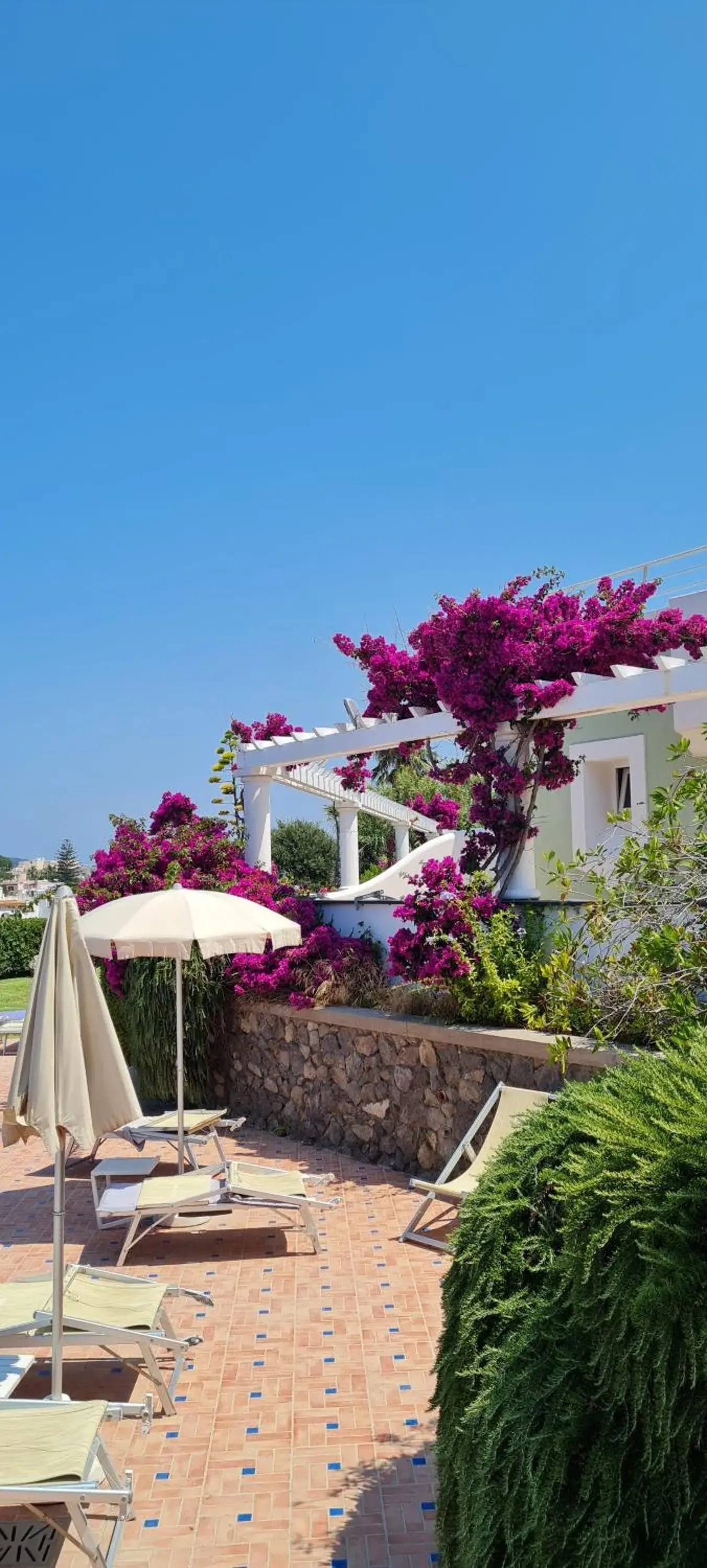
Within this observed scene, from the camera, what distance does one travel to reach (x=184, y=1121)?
885 centimetres

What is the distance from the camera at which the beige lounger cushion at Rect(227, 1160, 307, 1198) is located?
7285 millimetres

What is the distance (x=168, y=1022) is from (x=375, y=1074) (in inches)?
109

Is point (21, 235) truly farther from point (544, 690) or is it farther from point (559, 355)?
point (544, 690)

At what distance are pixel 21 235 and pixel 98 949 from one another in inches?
541

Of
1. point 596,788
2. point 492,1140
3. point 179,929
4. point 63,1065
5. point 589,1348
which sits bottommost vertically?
point 492,1140

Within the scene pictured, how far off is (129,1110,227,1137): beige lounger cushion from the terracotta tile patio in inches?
35.9

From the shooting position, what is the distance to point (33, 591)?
96.8 ft

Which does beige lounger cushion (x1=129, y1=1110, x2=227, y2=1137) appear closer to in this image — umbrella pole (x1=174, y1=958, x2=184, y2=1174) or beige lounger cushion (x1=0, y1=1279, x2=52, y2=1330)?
umbrella pole (x1=174, y1=958, x2=184, y2=1174)

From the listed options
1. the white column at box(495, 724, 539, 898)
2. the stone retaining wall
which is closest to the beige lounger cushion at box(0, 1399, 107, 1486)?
the stone retaining wall

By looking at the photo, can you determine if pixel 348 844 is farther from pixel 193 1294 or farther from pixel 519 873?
pixel 193 1294

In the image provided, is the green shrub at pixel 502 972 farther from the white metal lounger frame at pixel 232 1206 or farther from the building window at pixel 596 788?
the building window at pixel 596 788

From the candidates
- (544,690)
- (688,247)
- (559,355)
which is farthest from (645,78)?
(544,690)

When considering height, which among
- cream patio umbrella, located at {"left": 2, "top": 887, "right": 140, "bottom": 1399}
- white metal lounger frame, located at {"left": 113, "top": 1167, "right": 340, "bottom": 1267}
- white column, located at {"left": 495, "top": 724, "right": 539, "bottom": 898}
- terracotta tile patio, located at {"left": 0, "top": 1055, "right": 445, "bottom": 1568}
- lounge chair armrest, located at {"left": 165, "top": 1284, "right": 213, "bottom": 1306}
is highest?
white column, located at {"left": 495, "top": 724, "right": 539, "bottom": 898}

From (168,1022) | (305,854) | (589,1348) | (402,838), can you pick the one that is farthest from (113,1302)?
(305,854)
